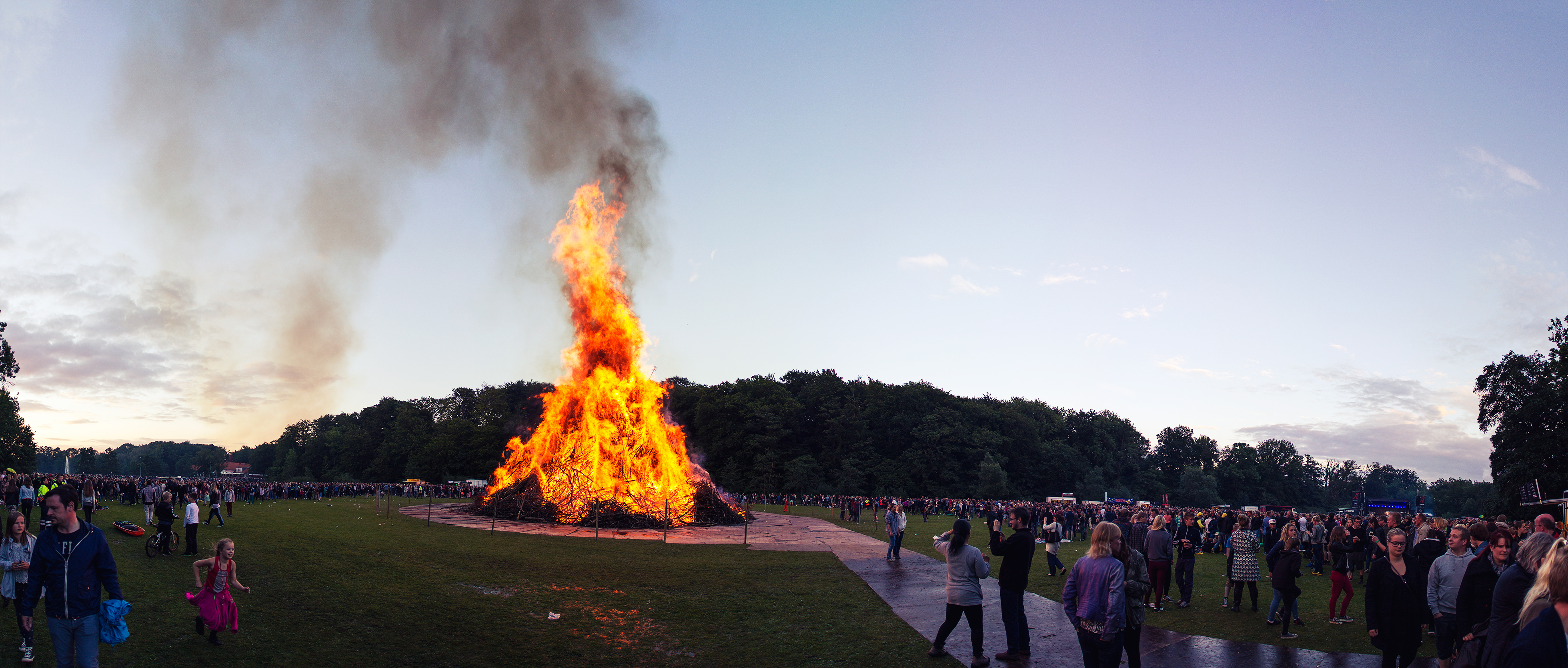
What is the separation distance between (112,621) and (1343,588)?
1665 cm

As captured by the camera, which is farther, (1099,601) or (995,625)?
(995,625)

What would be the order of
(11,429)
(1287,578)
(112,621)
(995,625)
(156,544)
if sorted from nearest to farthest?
(112,621) < (1287,578) < (995,625) < (156,544) < (11,429)

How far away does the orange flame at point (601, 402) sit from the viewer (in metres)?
35.3

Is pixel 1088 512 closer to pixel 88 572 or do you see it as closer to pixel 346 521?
pixel 346 521

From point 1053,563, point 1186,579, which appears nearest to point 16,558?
point 1186,579

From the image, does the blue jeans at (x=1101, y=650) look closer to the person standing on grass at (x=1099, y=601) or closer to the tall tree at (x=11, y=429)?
the person standing on grass at (x=1099, y=601)

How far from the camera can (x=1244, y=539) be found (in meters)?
12.9

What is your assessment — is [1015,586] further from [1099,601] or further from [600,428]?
[600,428]

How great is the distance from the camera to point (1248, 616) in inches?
507

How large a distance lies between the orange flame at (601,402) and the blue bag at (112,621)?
28.1m

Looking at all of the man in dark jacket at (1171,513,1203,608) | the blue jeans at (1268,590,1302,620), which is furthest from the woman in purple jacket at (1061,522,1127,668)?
the man in dark jacket at (1171,513,1203,608)

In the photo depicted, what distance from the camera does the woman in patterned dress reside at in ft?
41.9

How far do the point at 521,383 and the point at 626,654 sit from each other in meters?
98.4

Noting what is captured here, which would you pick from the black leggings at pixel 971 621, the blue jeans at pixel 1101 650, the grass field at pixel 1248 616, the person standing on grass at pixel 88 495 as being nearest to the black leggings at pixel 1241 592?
the grass field at pixel 1248 616
